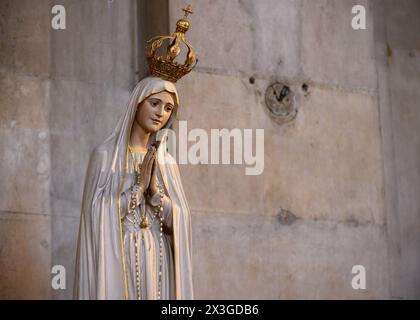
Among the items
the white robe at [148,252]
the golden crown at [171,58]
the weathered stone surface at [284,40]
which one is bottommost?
the white robe at [148,252]

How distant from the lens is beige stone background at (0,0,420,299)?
34.2 feet

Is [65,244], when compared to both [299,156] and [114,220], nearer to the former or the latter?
[114,220]

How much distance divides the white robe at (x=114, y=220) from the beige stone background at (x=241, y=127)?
138 centimetres

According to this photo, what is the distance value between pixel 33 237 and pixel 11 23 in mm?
1783

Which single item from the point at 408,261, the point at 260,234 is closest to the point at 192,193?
the point at 260,234

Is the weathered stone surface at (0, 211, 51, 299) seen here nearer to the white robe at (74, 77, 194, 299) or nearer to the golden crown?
the white robe at (74, 77, 194, 299)

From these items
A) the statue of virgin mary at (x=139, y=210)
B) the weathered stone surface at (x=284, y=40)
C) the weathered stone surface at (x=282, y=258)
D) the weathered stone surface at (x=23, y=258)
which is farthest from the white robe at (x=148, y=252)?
the weathered stone surface at (x=284, y=40)

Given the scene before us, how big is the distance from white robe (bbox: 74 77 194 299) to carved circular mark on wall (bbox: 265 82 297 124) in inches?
74.8

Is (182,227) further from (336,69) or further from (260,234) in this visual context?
(336,69)

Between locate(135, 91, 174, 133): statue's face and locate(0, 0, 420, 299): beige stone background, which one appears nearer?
locate(135, 91, 174, 133): statue's face

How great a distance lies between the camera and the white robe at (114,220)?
8758 mm

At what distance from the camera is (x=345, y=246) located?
11.2 m

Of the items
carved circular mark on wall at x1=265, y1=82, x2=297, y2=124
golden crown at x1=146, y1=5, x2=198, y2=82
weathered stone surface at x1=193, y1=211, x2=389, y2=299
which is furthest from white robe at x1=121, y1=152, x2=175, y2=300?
carved circular mark on wall at x1=265, y1=82, x2=297, y2=124

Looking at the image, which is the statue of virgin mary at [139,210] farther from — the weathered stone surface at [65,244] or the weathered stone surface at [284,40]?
Result: the weathered stone surface at [284,40]
